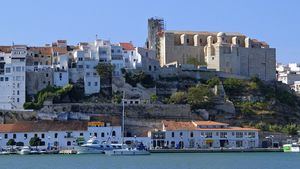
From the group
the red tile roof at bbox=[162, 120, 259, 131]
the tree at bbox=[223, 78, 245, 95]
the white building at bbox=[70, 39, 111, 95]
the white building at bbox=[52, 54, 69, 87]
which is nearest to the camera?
the red tile roof at bbox=[162, 120, 259, 131]

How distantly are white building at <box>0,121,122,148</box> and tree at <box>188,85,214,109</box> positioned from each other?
28.1ft

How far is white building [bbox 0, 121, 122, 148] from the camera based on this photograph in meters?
64.3

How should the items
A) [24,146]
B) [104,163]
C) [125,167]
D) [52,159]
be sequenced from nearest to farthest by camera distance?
[125,167], [104,163], [52,159], [24,146]

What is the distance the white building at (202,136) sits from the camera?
6581 cm

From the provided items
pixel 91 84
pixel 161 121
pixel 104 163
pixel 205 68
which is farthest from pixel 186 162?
pixel 205 68

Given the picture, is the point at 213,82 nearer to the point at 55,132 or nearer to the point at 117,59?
the point at 117,59

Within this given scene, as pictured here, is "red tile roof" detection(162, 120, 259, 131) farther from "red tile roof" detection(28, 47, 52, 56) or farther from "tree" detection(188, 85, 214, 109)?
"red tile roof" detection(28, 47, 52, 56)

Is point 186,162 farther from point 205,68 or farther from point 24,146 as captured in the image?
point 205,68

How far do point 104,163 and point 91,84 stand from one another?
70.4 ft

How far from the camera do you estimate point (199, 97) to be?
71.2 meters

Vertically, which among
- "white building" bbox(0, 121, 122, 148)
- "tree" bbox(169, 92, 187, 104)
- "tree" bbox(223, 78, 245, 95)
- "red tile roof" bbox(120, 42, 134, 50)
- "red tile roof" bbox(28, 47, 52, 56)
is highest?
"red tile roof" bbox(120, 42, 134, 50)

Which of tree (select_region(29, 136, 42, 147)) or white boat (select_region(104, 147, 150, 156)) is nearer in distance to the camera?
white boat (select_region(104, 147, 150, 156))

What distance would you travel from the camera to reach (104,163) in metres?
49.6

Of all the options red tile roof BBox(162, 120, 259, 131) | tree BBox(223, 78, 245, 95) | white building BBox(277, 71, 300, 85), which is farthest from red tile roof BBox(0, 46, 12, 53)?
white building BBox(277, 71, 300, 85)
